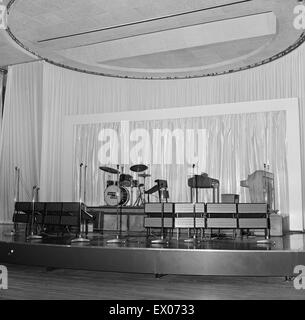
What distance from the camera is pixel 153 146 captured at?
1037 centimetres

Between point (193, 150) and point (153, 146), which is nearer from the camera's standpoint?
point (193, 150)

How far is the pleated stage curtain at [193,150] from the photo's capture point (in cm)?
923

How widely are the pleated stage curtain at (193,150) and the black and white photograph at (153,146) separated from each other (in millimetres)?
26

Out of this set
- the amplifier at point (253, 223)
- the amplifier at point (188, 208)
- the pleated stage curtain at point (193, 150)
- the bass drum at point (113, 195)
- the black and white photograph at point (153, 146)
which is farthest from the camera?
the pleated stage curtain at point (193, 150)

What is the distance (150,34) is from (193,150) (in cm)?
292

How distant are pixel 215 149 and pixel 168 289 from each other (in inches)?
234

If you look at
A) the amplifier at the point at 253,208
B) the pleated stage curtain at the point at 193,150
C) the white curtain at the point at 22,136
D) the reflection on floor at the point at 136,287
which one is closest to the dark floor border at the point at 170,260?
the reflection on floor at the point at 136,287

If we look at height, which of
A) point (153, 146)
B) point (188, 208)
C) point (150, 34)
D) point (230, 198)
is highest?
point (150, 34)

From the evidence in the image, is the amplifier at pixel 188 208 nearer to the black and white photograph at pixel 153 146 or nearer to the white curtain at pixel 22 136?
the black and white photograph at pixel 153 146

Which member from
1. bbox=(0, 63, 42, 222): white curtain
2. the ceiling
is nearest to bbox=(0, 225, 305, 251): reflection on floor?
the ceiling

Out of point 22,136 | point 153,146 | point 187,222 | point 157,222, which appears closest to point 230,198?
point 187,222

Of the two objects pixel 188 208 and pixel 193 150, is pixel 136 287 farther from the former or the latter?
pixel 193 150

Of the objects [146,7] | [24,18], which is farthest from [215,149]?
[24,18]

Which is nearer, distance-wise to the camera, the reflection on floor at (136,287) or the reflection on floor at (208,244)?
the reflection on floor at (136,287)
